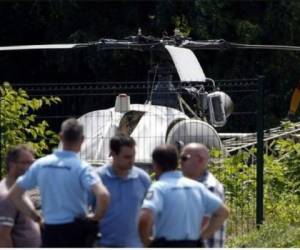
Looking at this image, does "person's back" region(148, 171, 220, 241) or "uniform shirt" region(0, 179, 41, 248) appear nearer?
"person's back" region(148, 171, 220, 241)

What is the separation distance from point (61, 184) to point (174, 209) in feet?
2.72

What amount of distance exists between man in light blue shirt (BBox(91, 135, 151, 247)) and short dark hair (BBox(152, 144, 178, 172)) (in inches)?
13.6

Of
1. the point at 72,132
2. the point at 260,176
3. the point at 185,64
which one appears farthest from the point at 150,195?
the point at 185,64

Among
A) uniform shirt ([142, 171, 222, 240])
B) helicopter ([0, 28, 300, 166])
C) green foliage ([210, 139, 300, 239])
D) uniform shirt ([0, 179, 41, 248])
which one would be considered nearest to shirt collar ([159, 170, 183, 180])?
uniform shirt ([142, 171, 222, 240])

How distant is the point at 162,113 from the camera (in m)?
12.9

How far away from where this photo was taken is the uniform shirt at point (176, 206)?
6695mm

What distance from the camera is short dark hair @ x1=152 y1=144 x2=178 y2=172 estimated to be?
688 centimetres

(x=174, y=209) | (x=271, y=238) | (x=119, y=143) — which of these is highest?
(x=119, y=143)

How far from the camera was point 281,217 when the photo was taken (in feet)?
36.6

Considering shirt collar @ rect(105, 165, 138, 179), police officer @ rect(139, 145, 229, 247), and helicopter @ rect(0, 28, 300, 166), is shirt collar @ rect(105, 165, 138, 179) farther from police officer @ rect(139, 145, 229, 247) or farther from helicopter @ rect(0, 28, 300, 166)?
helicopter @ rect(0, 28, 300, 166)

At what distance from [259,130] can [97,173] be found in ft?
12.4

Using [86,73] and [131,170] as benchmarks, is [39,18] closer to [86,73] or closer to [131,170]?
[86,73]

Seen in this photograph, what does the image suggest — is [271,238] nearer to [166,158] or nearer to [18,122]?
[18,122]

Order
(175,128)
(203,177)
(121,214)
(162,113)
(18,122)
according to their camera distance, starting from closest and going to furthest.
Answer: (121,214) → (203,177) → (18,122) → (175,128) → (162,113)
